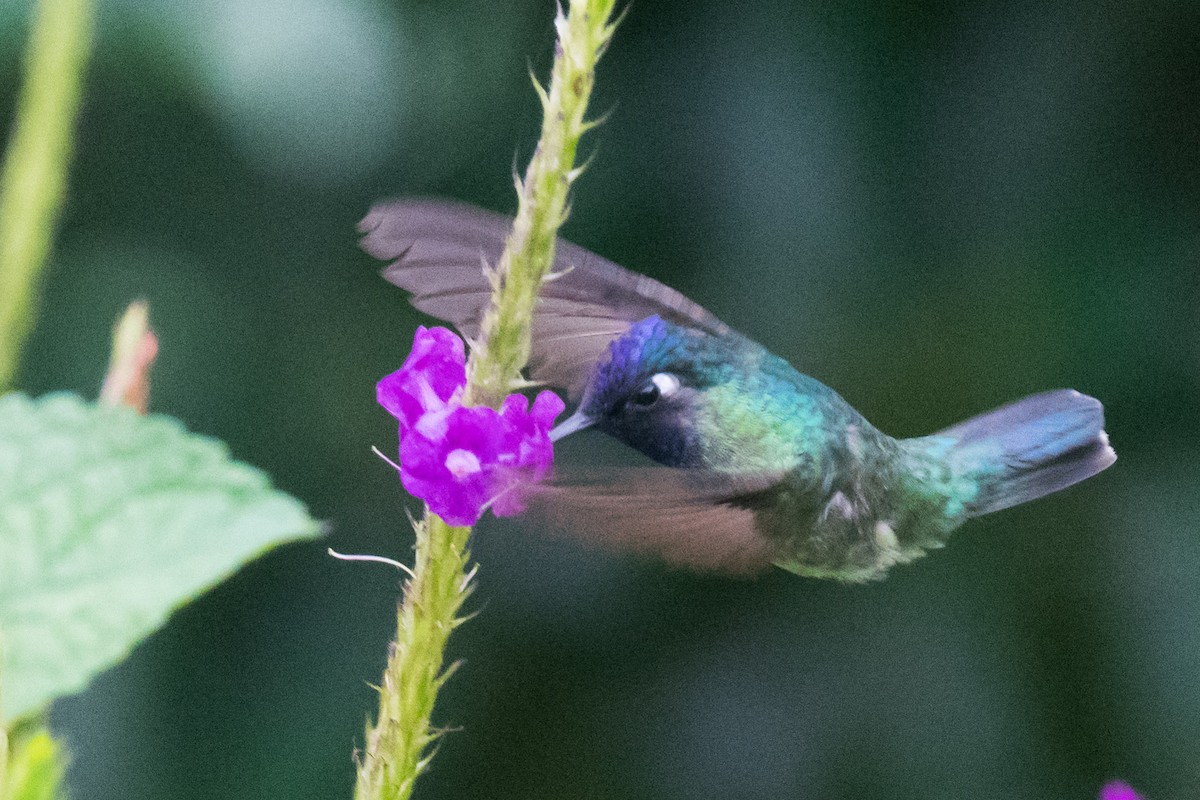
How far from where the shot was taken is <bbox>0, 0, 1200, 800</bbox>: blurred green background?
7.26 ft

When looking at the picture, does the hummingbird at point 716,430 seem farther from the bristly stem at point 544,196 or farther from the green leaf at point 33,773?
the green leaf at point 33,773

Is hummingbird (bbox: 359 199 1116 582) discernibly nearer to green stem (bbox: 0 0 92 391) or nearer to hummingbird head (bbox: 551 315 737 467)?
hummingbird head (bbox: 551 315 737 467)

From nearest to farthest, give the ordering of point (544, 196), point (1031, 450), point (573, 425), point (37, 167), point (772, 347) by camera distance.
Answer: point (544, 196) → point (37, 167) → point (573, 425) → point (1031, 450) → point (772, 347)

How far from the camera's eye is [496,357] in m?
0.62

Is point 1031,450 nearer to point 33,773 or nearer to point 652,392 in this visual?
point 652,392

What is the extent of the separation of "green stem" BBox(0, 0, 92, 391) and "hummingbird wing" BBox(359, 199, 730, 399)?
0.81 ft

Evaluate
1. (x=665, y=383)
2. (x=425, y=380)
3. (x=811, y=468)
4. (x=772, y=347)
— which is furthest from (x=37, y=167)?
(x=772, y=347)

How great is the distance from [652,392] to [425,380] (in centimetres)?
40

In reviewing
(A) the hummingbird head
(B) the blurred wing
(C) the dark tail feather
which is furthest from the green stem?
(C) the dark tail feather

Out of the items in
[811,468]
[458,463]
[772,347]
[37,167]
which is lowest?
[458,463]

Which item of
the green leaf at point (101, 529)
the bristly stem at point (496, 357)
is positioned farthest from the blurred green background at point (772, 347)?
the green leaf at point (101, 529)

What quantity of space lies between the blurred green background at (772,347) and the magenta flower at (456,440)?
1402 millimetres

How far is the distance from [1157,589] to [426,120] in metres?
1.61

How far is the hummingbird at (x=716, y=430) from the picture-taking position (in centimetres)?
107
